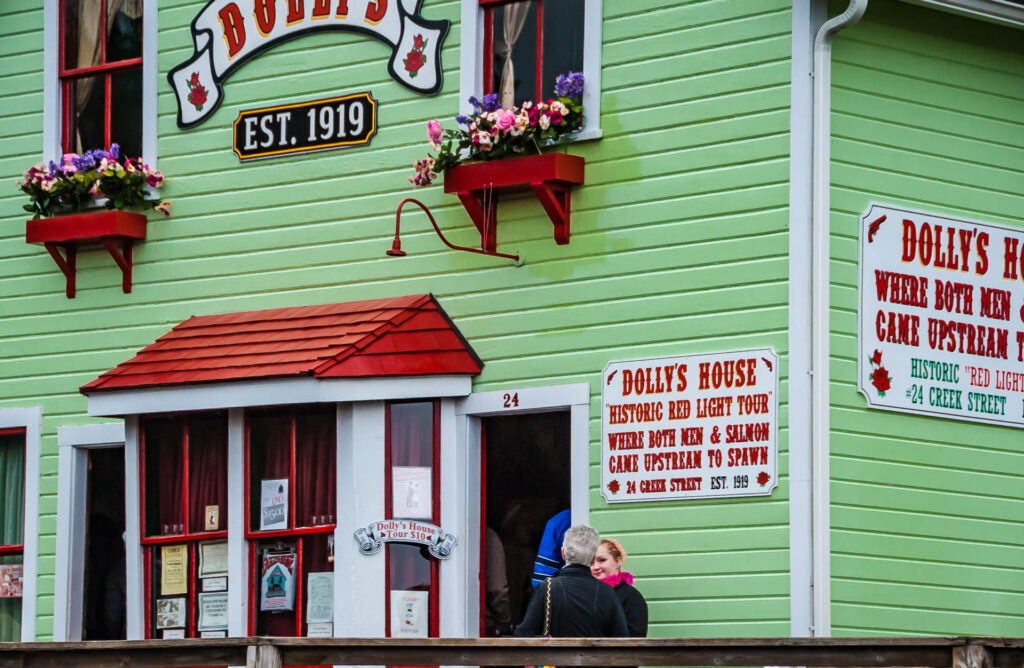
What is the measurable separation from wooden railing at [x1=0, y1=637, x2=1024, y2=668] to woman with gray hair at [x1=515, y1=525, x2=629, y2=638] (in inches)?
52.0

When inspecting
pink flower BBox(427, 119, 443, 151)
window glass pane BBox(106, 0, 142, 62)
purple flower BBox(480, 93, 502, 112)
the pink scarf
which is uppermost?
window glass pane BBox(106, 0, 142, 62)

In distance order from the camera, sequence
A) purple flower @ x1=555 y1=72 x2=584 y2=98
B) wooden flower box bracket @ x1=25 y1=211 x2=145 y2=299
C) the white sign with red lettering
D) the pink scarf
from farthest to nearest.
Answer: wooden flower box bracket @ x1=25 y1=211 x2=145 y2=299 → purple flower @ x1=555 y1=72 x2=584 y2=98 → the white sign with red lettering → the pink scarf

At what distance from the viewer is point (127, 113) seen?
15188 mm

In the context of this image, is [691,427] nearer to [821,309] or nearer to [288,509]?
[821,309]

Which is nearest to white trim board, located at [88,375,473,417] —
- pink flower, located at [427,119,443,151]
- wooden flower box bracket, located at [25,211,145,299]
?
wooden flower box bracket, located at [25,211,145,299]

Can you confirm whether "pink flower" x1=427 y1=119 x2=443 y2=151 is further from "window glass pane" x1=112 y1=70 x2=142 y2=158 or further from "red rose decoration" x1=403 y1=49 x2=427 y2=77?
"window glass pane" x1=112 y1=70 x2=142 y2=158

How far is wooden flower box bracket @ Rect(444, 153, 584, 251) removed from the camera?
1255 cm

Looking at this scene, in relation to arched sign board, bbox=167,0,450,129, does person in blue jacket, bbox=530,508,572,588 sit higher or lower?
lower

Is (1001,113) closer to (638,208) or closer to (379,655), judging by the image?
(638,208)

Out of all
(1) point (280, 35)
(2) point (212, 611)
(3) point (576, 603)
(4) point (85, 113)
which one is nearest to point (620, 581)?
(3) point (576, 603)

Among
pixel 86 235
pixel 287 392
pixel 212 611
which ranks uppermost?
pixel 86 235

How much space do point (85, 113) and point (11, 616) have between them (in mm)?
4122

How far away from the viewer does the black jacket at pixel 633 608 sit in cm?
1145

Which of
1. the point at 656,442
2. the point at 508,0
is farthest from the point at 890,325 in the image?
the point at 508,0
